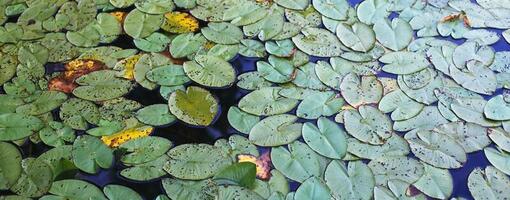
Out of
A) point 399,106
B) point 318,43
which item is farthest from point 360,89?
point 318,43

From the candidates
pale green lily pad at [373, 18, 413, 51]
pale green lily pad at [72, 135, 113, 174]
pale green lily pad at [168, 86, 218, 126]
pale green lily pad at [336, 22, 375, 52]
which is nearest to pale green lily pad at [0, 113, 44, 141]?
pale green lily pad at [72, 135, 113, 174]

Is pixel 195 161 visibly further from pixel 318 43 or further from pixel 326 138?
pixel 318 43

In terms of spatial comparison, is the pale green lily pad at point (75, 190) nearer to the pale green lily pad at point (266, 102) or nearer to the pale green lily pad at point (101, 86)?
the pale green lily pad at point (101, 86)

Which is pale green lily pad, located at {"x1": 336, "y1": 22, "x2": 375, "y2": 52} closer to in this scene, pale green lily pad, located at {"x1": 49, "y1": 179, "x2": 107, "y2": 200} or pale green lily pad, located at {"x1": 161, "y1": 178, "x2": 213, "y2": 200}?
pale green lily pad, located at {"x1": 161, "y1": 178, "x2": 213, "y2": 200}

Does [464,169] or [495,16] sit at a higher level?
[495,16]

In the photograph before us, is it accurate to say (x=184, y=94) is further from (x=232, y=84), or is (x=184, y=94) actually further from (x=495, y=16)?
(x=495, y=16)

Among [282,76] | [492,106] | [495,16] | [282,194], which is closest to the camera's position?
[282,194]

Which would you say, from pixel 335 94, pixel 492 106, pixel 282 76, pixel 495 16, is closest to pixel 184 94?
pixel 282 76
